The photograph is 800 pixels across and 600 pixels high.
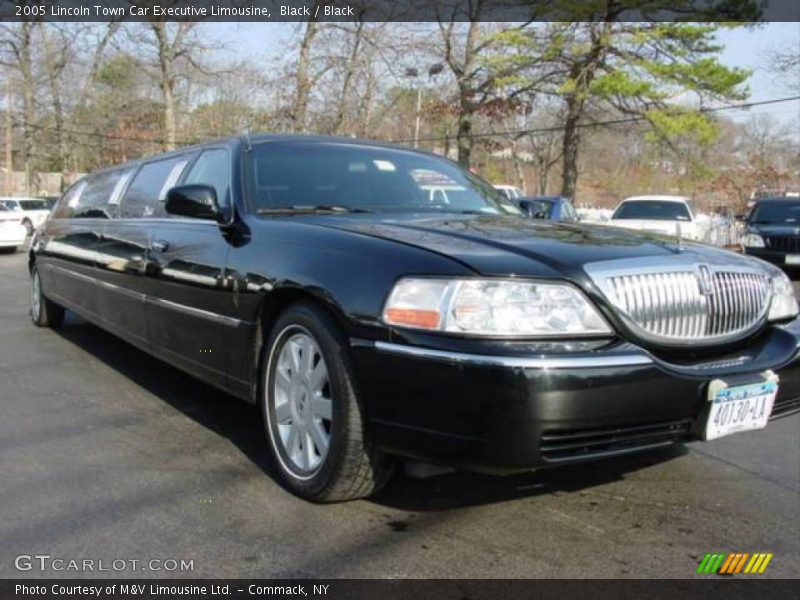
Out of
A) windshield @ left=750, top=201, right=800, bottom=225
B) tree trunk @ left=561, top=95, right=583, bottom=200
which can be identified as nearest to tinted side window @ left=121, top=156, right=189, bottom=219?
windshield @ left=750, top=201, right=800, bottom=225

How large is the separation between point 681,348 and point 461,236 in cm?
93

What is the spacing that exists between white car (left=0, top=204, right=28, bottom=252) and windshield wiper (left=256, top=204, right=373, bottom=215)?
16718 mm

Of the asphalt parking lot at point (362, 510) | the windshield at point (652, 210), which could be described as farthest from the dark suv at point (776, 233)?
the asphalt parking lot at point (362, 510)

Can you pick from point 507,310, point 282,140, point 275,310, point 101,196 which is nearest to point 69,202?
point 101,196

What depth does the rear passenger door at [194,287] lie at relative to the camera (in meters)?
3.75

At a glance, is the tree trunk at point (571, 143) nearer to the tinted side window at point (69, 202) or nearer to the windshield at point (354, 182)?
the tinted side window at point (69, 202)

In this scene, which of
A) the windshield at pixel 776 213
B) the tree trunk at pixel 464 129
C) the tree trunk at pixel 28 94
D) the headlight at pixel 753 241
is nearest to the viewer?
the headlight at pixel 753 241

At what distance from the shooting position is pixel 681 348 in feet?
9.24

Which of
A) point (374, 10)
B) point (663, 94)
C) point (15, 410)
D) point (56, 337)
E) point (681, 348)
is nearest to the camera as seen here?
point (681, 348)

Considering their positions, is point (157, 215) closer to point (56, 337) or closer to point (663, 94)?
point (56, 337)

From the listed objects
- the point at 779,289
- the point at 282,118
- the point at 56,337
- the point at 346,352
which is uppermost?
the point at 282,118

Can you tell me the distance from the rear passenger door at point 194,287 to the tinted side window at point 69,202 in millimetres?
2666

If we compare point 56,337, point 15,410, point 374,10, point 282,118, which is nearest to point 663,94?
point 374,10

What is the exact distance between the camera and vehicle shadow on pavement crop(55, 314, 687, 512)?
3.32 metres
